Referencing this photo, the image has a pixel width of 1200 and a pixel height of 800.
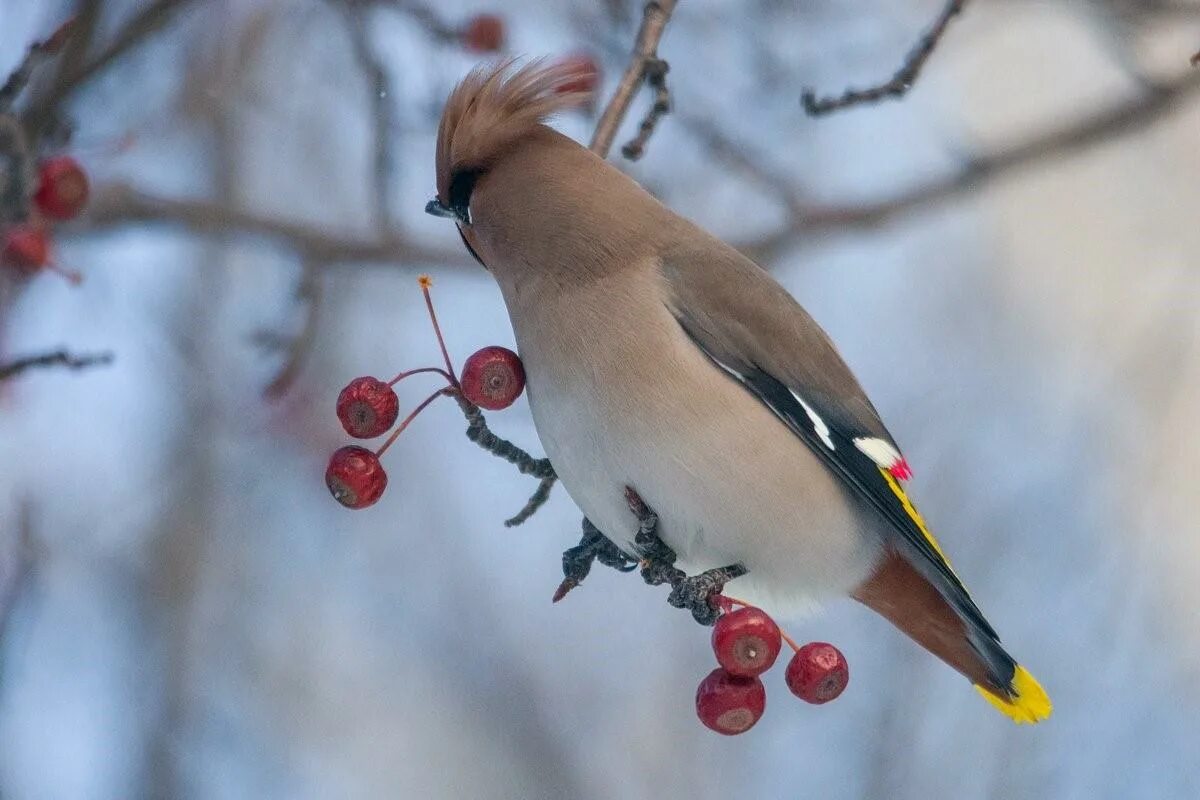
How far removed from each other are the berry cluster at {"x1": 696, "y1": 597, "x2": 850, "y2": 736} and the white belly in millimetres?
181

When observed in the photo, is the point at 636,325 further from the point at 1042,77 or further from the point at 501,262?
the point at 1042,77

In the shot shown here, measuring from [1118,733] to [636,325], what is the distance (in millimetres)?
3652

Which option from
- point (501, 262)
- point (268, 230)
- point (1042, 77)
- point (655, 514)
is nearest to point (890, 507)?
point (655, 514)

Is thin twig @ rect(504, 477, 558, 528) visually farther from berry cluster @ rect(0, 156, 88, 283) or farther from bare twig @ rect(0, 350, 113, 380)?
berry cluster @ rect(0, 156, 88, 283)

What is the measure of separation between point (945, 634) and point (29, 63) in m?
2.31

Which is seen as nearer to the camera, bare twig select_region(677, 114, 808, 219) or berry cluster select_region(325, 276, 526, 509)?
berry cluster select_region(325, 276, 526, 509)

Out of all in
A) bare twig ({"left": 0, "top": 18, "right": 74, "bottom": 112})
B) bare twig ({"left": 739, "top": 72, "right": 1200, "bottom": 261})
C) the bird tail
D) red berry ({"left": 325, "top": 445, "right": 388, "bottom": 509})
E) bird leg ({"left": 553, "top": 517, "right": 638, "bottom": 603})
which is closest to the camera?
bare twig ({"left": 0, "top": 18, "right": 74, "bottom": 112})

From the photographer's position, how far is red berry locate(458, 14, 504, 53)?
12.9 ft

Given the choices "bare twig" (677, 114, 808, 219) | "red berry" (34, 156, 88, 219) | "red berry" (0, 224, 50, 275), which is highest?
"bare twig" (677, 114, 808, 219)

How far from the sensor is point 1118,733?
5828 mm

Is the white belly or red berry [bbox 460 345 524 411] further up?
the white belly

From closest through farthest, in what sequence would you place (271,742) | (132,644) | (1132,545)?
(132,644) < (271,742) < (1132,545)

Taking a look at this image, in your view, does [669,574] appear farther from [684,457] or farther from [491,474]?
[491,474]

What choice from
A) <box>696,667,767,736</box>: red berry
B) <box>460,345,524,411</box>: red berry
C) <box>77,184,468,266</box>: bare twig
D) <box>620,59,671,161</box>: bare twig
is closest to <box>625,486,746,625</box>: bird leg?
<box>696,667,767,736</box>: red berry
